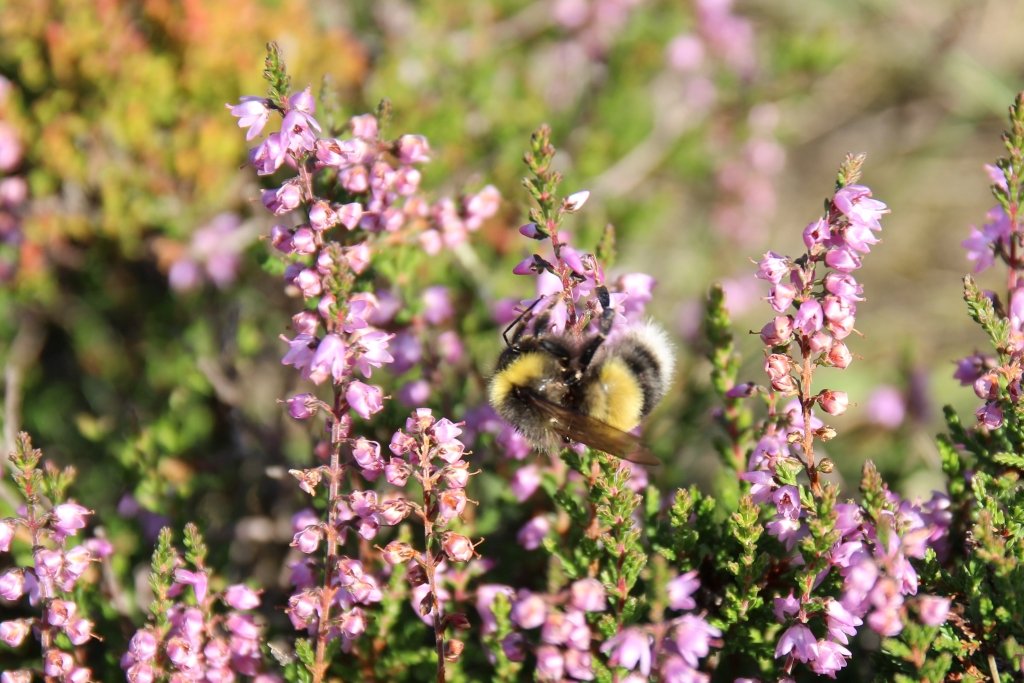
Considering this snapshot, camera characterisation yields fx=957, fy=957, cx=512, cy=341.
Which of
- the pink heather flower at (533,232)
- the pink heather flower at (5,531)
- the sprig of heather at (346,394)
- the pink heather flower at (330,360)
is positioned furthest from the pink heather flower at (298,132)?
the pink heather flower at (5,531)

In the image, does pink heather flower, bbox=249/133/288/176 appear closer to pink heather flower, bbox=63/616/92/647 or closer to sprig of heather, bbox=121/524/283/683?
sprig of heather, bbox=121/524/283/683

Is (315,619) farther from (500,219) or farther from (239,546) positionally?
(500,219)

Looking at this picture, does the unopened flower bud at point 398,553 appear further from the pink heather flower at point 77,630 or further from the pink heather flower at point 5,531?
the pink heather flower at point 5,531

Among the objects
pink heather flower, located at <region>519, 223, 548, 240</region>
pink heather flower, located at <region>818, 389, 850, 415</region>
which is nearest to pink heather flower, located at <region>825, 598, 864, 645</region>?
pink heather flower, located at <region>818, 389, 850, 415</region>

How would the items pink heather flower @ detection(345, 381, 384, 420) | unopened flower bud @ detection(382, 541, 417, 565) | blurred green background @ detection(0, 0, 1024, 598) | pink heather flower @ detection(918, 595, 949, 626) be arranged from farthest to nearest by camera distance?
blurred green background @ detection(0, 0, 1024, 598), pink heather flower @ detection(345, 381, 384, 420), unopened flower bud @ detection(382, 541, 417, 565), pink heather flower @ detection(918, 595, 949, 626)

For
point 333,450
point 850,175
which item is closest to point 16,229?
point 333,450

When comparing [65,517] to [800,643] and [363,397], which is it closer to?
[363,397]
